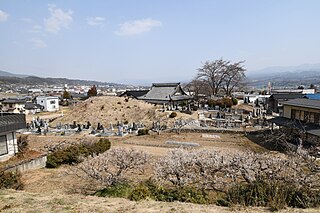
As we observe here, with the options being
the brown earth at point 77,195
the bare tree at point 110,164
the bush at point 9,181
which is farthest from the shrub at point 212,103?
the bush at point 9,181

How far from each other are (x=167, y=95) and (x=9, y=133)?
30514 millimetres

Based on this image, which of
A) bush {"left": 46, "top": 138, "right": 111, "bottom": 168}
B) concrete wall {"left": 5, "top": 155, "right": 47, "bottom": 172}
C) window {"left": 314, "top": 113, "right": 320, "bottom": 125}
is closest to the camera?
concrete wall {"left": 5, "top": 155, "right": 47, "bottom": 172}

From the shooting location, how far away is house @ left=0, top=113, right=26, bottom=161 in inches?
616

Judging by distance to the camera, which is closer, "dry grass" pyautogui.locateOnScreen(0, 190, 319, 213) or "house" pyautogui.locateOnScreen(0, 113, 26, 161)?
"dry grass" pyautogui.locateOnScreen(0, 190, 319, 213)

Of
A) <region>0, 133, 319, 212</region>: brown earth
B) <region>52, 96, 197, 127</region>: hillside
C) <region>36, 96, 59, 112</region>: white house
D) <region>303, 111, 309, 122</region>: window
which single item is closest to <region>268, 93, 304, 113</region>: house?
<region>52, 96, 197, 127</region>: hillside

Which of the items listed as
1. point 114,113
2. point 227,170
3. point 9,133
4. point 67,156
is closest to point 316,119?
point 227,170

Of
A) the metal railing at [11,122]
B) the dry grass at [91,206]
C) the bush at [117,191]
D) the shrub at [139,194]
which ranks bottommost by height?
the bush at [117,191]

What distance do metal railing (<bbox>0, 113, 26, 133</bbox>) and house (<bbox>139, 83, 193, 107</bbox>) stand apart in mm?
28446

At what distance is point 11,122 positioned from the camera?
53.1ft

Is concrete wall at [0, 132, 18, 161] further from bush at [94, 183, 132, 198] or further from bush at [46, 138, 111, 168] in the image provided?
bush at [94, 183, 132, 198]

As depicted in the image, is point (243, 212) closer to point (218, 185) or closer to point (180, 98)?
point (218, 185)

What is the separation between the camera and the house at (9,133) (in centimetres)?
1565

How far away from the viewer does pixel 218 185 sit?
10375 mm

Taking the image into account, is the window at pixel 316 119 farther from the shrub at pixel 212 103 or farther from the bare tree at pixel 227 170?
the shrub at pixel 212 103
